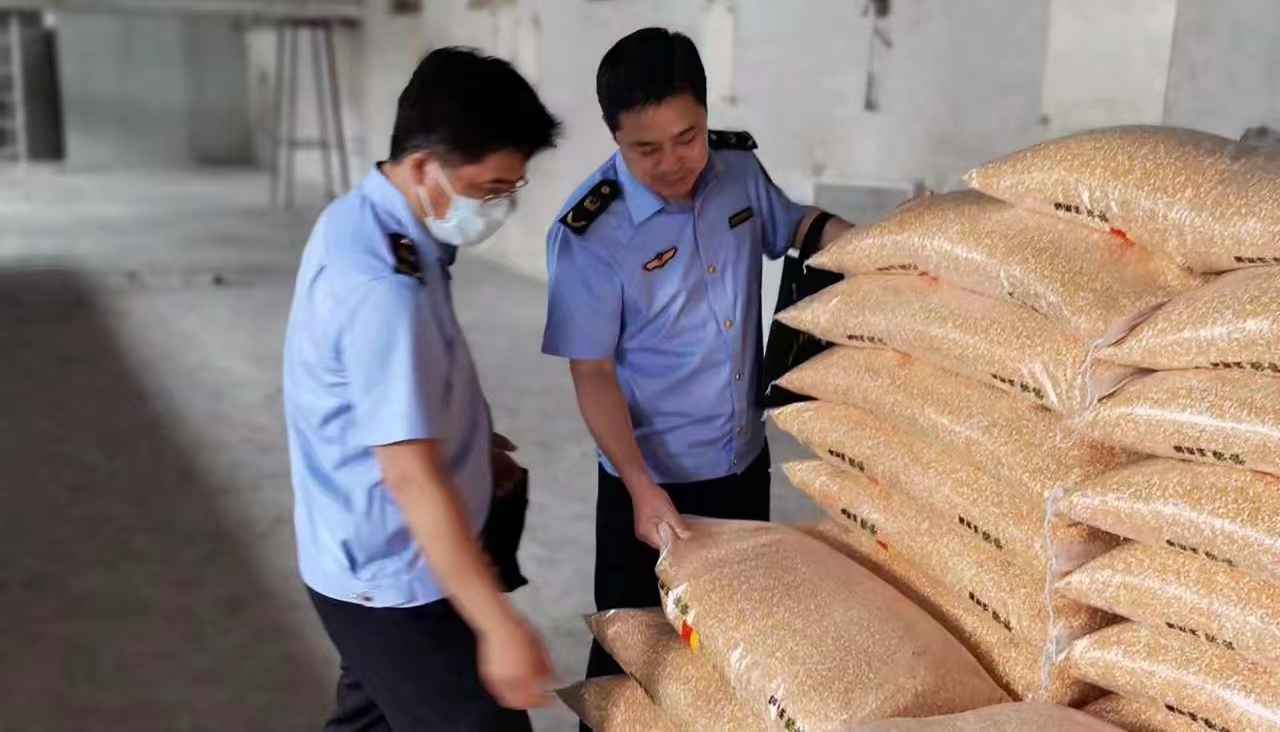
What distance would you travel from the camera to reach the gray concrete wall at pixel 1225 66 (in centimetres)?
254

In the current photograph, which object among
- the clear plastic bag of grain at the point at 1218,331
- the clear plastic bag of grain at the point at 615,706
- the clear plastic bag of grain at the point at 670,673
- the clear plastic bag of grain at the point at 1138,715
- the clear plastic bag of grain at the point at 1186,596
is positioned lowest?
the clear plastic bag of grain at the point at 615,706

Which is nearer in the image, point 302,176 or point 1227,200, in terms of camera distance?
point 1227,200

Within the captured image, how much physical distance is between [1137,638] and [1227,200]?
0.40m

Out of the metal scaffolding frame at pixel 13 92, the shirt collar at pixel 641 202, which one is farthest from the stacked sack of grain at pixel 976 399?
the metal scaffolding frame at pixel 13 92

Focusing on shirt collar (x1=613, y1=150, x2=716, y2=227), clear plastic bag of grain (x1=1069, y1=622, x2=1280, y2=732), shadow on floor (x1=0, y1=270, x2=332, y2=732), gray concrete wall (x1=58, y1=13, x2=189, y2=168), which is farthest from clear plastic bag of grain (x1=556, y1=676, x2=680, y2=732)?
gray concrete wall (x1=58, y1=13, x2=189, y2=168)

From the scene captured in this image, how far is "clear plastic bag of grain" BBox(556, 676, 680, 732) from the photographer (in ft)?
4.35

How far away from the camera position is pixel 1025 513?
112 centimetres

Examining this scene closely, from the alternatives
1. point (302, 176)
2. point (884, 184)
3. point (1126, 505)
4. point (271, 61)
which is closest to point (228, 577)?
point (1126, 505)

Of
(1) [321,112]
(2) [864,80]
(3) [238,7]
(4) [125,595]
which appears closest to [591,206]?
(4) [125,595]

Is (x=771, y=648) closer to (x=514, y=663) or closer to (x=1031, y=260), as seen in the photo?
(x=514, y=663)

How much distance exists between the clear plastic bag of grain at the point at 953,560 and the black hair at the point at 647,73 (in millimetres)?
498

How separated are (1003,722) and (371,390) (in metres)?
0.65

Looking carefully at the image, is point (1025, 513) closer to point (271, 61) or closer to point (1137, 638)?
point (1137, 638)

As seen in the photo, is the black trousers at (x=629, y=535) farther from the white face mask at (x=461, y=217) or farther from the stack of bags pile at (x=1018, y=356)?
the white face mask at (x=461, y=217)
